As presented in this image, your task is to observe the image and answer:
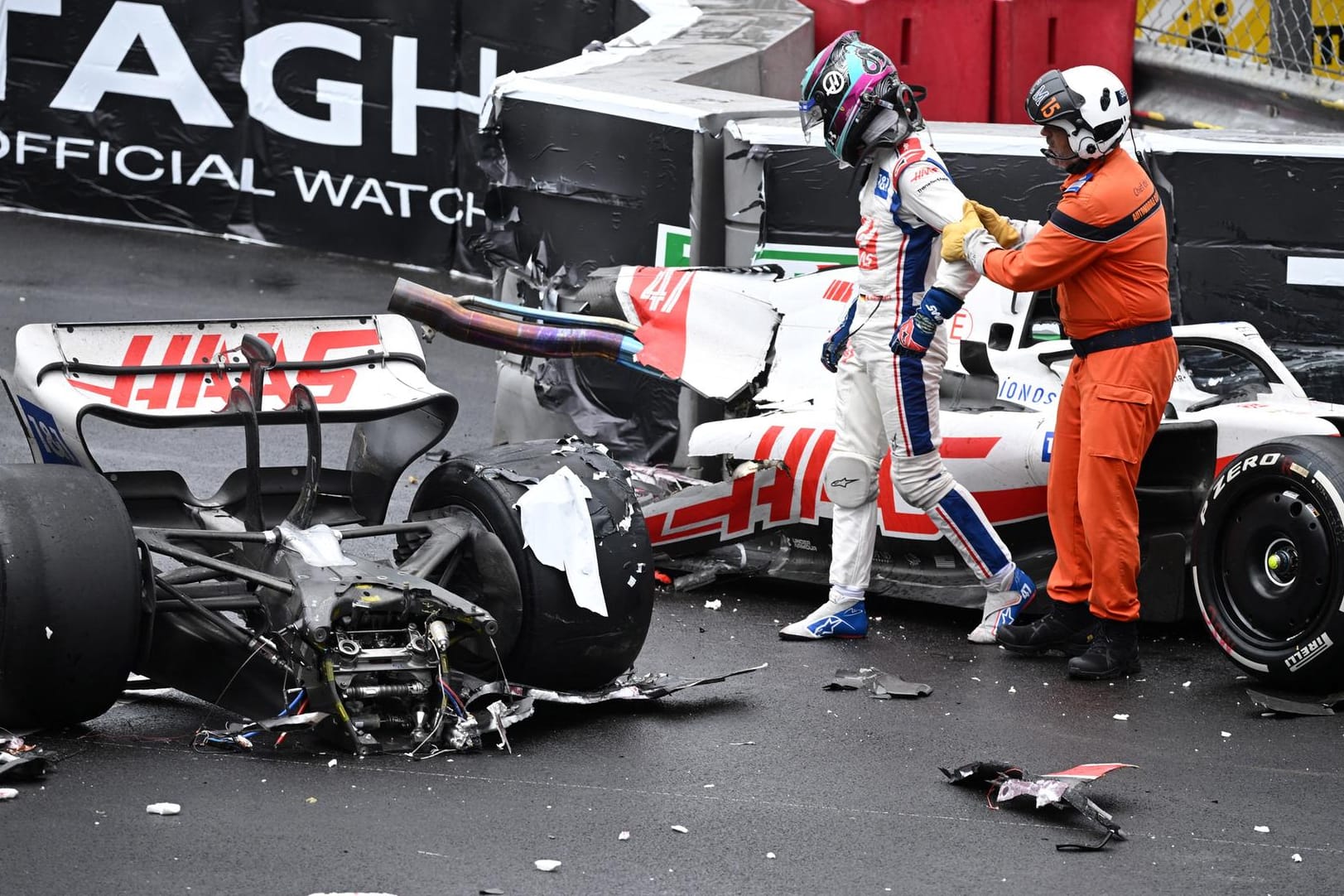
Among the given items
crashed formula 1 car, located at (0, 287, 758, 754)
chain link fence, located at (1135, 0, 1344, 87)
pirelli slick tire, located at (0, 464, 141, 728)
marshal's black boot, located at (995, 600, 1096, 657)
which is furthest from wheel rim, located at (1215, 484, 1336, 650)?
chain link fence, located at (1135, 0, 1344, 87)

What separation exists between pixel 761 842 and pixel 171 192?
10613 millimetres

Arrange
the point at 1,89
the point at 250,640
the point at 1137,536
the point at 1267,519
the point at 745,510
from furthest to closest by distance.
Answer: the point at 1,89
the point at 745,510
the point at 1137,536
the point at 1267,519
the point at 250,640

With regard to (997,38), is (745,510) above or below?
below

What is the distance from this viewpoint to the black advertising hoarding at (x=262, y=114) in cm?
1320

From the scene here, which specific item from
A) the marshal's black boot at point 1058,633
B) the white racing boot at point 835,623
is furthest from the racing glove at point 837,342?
the marshal's black boot at point 1058,633

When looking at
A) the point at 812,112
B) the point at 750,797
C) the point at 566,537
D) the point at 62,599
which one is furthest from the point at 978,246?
the point at 62,599

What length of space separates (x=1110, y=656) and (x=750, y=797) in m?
1.87

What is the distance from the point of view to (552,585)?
5.52m

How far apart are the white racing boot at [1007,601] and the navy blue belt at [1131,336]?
942mm

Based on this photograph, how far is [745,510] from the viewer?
24.5 feet

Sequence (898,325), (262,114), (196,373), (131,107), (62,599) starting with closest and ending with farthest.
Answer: (62,599) < (196,373) < (898,325) < (262,114) < (131,107)

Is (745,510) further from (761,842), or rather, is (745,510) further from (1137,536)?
(761,842)

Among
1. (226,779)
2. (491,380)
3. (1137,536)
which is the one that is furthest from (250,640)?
(491,380)

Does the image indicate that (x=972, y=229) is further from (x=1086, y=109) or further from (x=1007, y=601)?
(x=1007, y=601)
